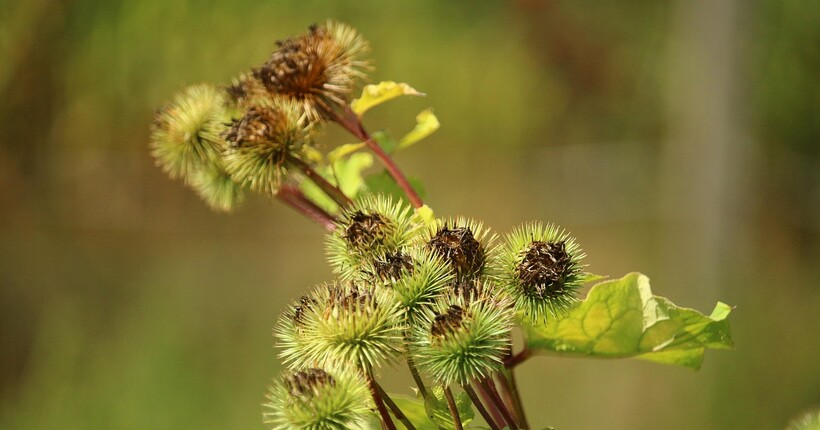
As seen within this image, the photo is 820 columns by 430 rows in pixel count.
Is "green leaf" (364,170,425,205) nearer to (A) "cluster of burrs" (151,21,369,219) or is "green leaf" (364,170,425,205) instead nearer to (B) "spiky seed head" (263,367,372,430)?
(A) "cluster of burrs" (151,21,369,219)

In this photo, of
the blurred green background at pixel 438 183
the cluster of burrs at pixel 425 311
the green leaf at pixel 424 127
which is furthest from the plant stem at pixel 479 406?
the blurred green background at pixel 438 183

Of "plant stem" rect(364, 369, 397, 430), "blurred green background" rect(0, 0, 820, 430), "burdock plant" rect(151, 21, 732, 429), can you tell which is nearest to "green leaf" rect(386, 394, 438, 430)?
"burdock plant" rect(151, 21, 732, 429)

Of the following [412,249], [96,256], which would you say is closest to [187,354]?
[96,256]

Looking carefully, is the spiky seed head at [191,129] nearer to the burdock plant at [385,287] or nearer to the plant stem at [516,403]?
the burdock plant at [385,287]

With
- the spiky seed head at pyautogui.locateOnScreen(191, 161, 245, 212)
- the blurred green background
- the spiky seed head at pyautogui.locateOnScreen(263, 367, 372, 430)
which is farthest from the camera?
the blurred green background

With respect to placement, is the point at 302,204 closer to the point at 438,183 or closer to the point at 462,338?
the point at 462,338

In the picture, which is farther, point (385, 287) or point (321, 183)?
point (321, 183)

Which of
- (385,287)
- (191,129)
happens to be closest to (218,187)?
(191,129)
